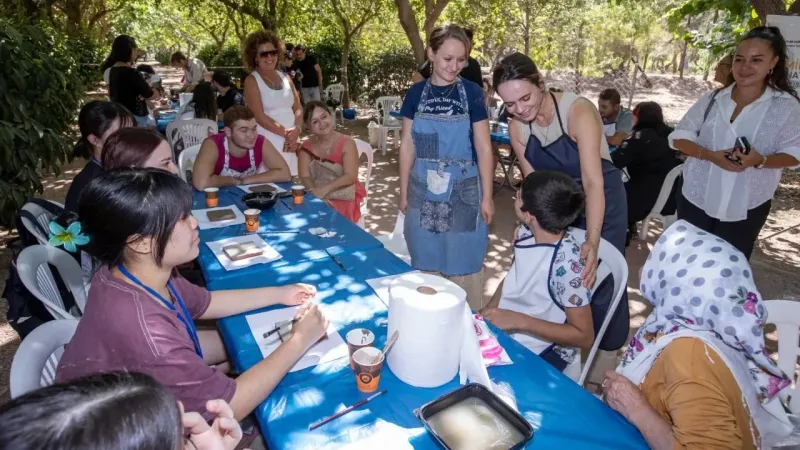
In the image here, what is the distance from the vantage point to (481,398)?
50.5 inches

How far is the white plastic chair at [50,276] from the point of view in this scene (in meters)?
1.75

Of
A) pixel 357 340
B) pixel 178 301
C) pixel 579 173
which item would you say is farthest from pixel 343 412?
pixel 579 173

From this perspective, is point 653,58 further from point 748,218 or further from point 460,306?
point 460,306

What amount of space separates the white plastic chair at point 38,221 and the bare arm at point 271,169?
1.28m

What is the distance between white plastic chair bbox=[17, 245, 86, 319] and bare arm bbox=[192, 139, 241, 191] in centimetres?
120

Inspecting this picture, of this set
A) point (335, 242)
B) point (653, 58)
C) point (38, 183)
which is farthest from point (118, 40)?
point (653, 58)

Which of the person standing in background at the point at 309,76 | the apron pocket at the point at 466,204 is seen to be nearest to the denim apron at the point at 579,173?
the apron pocket at the point at 466,204

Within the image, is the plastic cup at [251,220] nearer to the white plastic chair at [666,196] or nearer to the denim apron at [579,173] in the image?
the denim apron at [579,173]

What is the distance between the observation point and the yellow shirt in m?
1.15

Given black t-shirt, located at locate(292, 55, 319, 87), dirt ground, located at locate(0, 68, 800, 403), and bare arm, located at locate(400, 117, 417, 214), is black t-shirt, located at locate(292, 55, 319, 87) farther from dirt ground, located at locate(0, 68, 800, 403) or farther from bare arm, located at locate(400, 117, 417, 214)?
bare arm, located at locate(400, 117, 417, 214)

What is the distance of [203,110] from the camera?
5797 millimetres

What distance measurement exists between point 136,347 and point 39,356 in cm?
34

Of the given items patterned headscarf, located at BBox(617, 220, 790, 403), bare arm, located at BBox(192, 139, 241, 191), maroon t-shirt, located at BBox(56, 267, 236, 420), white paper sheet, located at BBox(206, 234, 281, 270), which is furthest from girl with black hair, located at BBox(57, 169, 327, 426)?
bare arm, located at BBox(192, 139, 241, 191)

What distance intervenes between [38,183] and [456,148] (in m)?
3.61
